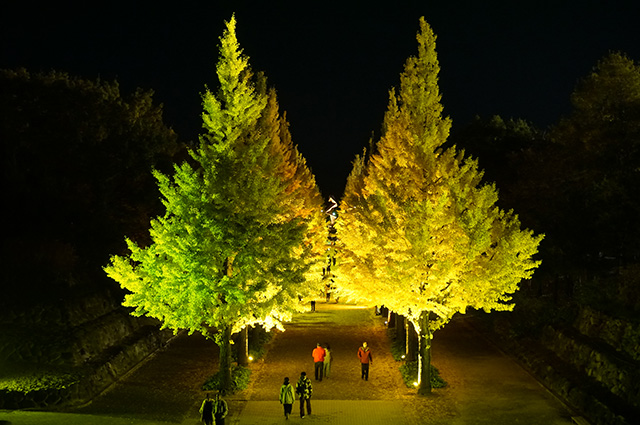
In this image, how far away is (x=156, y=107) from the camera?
35.0 m

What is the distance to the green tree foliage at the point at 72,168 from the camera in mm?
28406

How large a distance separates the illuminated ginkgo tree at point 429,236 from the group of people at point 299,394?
2210mm

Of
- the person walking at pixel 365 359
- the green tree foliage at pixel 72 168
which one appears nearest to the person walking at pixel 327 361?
the person walking at pixel 365 359

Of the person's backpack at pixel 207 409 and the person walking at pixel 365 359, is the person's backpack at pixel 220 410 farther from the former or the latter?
the person walking at pixel 365 359

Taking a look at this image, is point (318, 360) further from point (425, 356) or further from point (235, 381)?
point (425, 356)

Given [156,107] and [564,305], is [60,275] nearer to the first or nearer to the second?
[156,107]

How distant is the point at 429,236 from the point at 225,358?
6853mm

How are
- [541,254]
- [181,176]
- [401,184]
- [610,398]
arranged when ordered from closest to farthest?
[610,398] → [181,176] → [401,184] → [541,254]

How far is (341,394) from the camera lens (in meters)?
19.0

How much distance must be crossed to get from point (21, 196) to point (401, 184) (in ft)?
58.1

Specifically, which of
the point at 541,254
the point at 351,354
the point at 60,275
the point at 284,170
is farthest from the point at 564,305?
the point at 60,275

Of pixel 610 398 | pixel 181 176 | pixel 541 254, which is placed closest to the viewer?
pixel 610 398

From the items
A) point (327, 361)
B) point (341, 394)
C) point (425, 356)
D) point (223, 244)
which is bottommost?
point (341, 394)

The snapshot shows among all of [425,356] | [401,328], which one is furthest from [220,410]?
[401,328]
